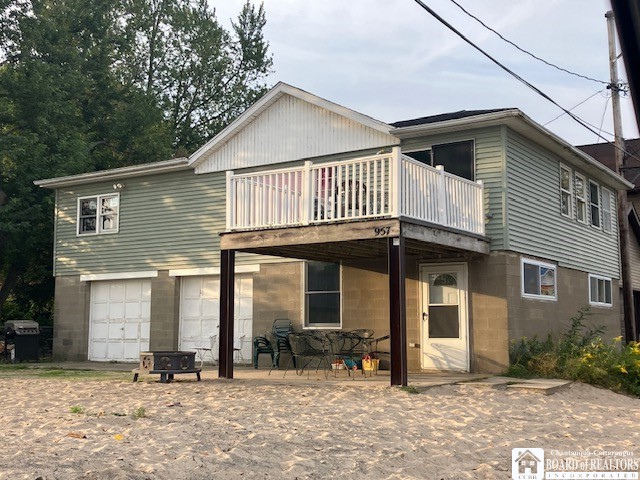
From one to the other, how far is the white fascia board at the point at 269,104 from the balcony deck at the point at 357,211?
9.07ft

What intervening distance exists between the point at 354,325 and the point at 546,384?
15.4 feet

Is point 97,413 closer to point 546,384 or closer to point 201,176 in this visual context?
point 546,384

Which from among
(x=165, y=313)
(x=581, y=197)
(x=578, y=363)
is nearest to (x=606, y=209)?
(x=581, y=197)

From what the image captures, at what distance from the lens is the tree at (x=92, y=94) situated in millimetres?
23219

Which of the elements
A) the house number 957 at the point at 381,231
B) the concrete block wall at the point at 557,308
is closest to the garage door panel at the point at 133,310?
the house number 957 at the point at 381,231

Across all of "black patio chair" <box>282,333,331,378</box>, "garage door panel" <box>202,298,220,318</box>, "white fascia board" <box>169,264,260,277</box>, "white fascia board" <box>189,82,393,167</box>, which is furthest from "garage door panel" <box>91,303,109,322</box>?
"black patio chair" <box>282,333,331,378</box>

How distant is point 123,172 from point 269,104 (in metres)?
4.76

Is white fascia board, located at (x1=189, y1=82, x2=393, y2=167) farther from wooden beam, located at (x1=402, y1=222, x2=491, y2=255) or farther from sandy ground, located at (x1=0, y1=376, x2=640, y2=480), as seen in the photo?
sandy ground, located at (x1=0, y1=376, x2=640, y2=480)

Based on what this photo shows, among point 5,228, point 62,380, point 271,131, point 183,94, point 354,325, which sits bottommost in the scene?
point 62,380

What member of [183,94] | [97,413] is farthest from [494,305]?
[183,94]

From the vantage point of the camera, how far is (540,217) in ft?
51.9

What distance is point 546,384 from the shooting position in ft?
39.7

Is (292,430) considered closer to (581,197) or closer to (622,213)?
(581,197)

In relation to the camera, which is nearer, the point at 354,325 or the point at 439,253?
the point at 439,253
